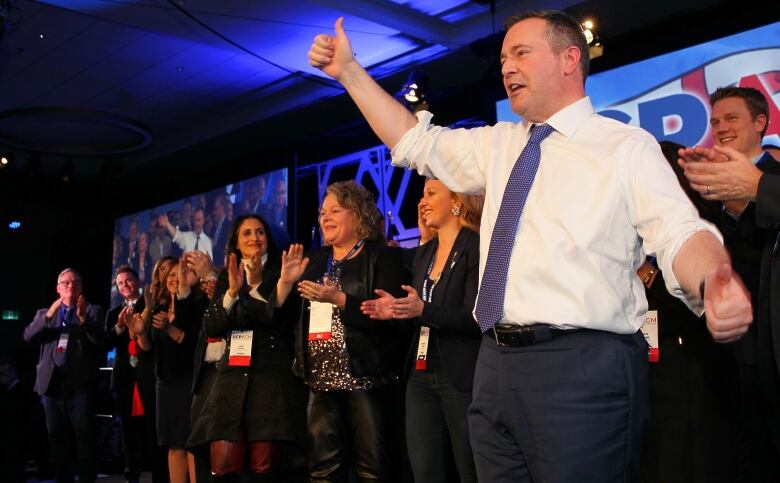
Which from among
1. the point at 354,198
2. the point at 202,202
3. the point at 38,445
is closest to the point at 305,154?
the point at 202,202

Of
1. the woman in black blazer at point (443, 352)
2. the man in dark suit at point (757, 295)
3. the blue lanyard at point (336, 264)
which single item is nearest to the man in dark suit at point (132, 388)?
the blue lanyard at point (336, 264)

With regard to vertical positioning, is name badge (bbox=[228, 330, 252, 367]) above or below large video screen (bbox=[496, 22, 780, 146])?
below

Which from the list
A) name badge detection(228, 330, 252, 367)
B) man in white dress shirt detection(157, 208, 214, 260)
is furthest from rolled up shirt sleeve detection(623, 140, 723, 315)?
man in white dress shirt detection(157, 208, 214, 260)

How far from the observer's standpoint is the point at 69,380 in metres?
5.92

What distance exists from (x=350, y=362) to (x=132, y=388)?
3.50 meters

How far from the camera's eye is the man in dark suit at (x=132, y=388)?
5.34 meters

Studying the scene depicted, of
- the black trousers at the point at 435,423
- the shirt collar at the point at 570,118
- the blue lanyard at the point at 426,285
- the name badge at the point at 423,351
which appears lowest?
the black trousers at the point at 435,423

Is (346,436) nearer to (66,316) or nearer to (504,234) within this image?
(504,234)

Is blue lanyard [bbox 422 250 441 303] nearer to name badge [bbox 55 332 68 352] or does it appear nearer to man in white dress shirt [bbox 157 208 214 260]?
name badge [bbox 55 332 68 352]

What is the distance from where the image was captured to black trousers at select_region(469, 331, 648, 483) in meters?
1.60

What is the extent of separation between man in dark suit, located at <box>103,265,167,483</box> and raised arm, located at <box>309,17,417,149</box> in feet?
12.6

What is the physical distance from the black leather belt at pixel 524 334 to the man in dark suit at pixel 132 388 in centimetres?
410

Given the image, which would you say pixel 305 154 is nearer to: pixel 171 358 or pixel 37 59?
pixel 37 59

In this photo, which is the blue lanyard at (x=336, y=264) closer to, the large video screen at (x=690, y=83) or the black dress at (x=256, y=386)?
the black dress at (x=256, y=386)
